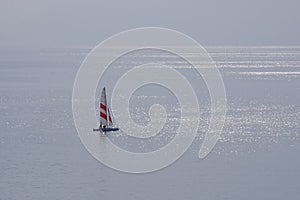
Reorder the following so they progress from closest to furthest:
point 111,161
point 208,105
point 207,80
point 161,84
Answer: point 111,161
point 208,105
point 161,84
point 207,80

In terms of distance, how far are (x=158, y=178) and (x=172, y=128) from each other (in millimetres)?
13681

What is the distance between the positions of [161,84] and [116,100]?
18800mm

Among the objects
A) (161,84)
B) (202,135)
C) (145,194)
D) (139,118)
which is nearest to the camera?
(145,194)

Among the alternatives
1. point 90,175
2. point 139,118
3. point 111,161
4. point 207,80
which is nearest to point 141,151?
point 111,161

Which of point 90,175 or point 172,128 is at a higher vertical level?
point 172,128

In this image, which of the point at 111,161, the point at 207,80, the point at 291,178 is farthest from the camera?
the point at 207,80

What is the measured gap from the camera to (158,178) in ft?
112

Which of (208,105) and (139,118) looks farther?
(208,105)

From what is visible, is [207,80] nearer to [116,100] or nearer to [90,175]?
[116,100]

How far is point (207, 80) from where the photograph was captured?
297ft

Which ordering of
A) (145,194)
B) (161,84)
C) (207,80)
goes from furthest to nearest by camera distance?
(207,80) → (161,84) → (145,194)

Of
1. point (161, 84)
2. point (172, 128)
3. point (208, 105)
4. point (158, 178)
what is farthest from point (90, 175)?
point (161, 84)

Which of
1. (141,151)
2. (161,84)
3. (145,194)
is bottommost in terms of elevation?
(145,194)

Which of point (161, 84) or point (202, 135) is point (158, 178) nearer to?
point (202, 135)
